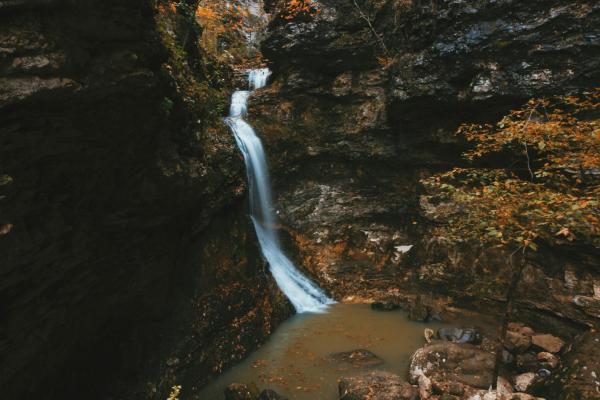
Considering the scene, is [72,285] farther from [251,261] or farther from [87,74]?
[251,261]

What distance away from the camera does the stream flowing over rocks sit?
4230 millimetres

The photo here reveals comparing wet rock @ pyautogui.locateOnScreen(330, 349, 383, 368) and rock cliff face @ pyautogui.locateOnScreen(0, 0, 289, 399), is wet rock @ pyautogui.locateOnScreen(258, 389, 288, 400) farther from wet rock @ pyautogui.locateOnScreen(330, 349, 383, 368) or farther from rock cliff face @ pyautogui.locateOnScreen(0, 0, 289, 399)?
wet rock @ pyautogui.locateOnScreen(330, 349, 383, 368)

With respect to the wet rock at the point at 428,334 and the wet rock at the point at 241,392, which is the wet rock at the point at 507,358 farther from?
the wet rock at the point at 241,392

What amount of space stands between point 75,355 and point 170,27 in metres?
7.11

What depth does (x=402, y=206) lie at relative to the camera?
502 inches

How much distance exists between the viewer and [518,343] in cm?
797

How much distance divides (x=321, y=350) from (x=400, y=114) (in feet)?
24.4

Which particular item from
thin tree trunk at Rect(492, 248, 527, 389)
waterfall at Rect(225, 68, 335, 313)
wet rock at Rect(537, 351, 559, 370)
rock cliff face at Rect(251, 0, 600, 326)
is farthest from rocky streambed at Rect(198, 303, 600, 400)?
rock cliff face at Rect(251, 0, 600, 326)

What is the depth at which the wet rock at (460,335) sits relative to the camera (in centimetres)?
851

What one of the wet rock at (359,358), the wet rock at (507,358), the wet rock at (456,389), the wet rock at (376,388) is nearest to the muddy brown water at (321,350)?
Result: the wet rock at (359,358)

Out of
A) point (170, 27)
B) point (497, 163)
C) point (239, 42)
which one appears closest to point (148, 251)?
point (170, 27)

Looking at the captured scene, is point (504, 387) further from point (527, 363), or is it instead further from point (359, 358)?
point (359, 358)

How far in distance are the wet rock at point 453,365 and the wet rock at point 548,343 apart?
1.38 m

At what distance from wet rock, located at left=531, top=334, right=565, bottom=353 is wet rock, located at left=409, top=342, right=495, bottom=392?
1.38m
